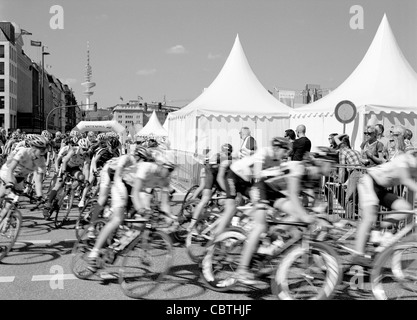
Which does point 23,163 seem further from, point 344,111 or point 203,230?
point 344,111

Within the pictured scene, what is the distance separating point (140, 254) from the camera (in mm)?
5238

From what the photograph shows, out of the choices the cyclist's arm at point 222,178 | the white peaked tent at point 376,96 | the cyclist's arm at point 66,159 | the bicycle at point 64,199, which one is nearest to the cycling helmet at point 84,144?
the cyclist's arm at point 66,159

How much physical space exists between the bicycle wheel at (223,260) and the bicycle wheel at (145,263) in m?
0.47

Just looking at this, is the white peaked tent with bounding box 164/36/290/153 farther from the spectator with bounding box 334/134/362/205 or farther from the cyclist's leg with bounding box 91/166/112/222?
the cyclist's leg with bounding box 91/166/112/222

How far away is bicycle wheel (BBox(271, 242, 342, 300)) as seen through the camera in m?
4.57

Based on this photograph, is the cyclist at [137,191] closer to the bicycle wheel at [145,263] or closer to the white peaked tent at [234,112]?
the bicycle wheel at [145,263]

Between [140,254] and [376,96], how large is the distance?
34.7 ft

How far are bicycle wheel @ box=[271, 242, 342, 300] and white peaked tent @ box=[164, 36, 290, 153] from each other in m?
11.5

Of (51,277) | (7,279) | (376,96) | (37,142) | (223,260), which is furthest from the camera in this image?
(376,96)

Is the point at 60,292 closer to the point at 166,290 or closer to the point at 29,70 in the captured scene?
the point at 166,290

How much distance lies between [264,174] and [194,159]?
793 centimetres

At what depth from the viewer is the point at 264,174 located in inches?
204

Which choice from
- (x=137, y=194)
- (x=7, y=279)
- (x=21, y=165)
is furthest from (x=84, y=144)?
(x=137, y=194)
